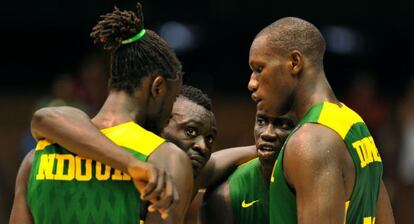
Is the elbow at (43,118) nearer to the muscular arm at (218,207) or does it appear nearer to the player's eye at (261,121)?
the player's eye at (261,121)

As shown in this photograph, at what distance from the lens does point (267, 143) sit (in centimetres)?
545

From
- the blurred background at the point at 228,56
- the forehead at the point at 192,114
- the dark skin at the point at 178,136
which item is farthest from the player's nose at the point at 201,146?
the blurred background at the point at 228,56

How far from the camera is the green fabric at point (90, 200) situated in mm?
4469

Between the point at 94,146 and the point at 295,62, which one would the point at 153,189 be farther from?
the point at 295,62

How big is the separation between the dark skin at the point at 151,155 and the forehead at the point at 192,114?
2.82ft

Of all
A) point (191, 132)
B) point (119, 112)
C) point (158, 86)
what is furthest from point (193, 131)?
point (119, 112)

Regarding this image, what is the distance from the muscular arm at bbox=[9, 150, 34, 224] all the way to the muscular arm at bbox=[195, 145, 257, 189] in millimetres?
1281

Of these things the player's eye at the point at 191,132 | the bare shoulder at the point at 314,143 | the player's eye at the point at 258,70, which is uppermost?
the player's eye at the point at 258,70

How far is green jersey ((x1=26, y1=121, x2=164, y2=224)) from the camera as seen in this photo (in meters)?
4.46

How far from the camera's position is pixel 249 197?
18.8 ft

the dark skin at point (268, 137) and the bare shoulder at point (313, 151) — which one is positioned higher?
the bare shoulder at point (313, 151)

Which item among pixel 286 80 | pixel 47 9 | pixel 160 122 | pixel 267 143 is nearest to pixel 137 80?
pixel 160 122

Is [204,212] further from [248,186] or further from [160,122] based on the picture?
[160,122]

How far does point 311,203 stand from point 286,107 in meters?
0.67
